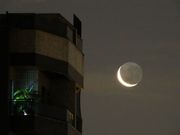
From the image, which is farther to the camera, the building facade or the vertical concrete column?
the building facade

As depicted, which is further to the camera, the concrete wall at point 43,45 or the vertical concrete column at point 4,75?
the concrete wall at point 43,45

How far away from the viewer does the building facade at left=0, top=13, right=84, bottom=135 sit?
60156mm

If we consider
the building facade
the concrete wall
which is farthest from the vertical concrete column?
the concrete wall

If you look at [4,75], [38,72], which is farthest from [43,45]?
[4,75]

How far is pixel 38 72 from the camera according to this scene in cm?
6281

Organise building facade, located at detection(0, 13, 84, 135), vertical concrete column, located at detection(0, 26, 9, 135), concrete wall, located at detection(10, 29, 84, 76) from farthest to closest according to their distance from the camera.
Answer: concrete wall, located at detection(10, 29, 84, 76), building facade, located at detection(0, 13, 84, 135), vertical concrete column, located at detection(0, 26, 9, 135)

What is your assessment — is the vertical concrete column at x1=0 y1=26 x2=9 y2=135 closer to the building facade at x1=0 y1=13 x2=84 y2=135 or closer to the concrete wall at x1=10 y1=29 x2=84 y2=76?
the building facade at x1=0 y1=13 x2=84 y2=135

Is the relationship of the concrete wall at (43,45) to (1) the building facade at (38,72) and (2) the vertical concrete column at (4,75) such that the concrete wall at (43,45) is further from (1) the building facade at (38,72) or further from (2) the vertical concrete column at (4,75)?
(2) the vertical concrete column at (4,75)

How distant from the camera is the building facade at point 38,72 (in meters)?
60.2

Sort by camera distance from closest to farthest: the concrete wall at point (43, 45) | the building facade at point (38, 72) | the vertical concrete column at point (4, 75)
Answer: the vertical concrete column at point (4, 75) → the building facade at point (38, 72) → the concrete wall at point (43, 45)

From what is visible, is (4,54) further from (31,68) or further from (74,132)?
(74,132)

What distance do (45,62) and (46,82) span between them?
3.07m

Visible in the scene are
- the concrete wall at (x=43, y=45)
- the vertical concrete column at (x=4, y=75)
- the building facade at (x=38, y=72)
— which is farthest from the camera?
the concrete wall at (x=43, y=45)

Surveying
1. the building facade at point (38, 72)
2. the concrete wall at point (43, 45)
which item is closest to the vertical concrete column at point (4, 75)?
the building facade at point (38, 72)
